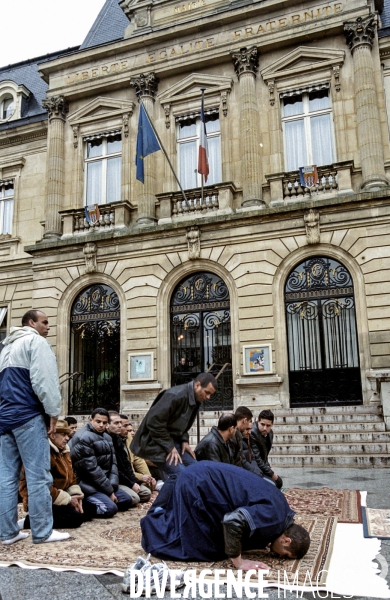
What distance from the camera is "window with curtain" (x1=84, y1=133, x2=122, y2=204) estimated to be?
17312mm

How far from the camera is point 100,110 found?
17500 mm

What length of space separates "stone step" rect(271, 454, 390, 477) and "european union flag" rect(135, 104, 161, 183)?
8948 millimetres

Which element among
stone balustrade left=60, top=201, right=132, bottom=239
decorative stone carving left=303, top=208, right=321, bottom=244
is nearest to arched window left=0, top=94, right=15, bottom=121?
stone balustrade left=60, top=201, right=132, bottom=239

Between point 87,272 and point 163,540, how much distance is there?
41.0ft

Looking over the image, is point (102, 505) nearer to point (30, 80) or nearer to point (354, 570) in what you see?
point (354, 570)

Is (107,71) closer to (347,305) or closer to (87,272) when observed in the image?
(87,272)

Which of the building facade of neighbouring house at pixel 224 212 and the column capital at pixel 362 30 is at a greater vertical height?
the column capital at pixel 362 30

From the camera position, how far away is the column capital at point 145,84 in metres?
16.6

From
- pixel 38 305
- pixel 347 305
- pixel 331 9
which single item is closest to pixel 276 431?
pixel 347 305

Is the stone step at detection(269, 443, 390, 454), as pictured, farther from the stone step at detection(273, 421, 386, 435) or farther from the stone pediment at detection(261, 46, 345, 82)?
the stone pediment at detection(261, 46, 345, 82)

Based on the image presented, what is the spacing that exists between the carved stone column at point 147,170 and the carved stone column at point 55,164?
2.79 m

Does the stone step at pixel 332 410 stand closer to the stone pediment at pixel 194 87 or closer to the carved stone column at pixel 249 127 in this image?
the carved stone column at pixel 249 127

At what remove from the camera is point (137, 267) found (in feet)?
50.4

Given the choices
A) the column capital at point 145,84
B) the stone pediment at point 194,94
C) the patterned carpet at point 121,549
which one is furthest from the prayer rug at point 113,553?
the column capital at point 145,84
